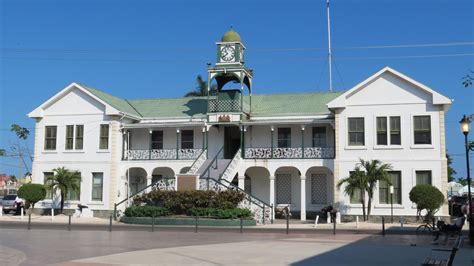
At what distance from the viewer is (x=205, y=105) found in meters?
40.7

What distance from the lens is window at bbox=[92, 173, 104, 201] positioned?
3694 centimetres

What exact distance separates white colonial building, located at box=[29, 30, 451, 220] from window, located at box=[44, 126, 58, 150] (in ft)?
0.23

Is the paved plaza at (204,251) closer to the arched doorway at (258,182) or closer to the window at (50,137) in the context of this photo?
the arched doorway at (258,182)

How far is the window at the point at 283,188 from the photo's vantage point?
36.9m

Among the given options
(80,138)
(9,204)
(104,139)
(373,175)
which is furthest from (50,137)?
(373,175)

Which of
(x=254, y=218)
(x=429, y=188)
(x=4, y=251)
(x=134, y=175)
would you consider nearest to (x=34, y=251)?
(x=4, y=251)

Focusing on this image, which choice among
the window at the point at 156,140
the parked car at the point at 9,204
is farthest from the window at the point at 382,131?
the parked car at the point at 9,204

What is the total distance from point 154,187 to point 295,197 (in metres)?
9.53

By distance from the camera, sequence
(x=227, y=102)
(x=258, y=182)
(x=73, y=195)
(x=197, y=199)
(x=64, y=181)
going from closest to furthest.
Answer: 1. (x=197, y=199)
2. (x=64, y=181)
3. (x=227, y=102)
4. (x=258, y=182)
5. (x=73, y=195)

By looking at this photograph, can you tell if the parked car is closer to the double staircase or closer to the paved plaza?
the double staircase

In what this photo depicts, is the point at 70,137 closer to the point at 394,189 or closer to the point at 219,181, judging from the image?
the point at 219,181

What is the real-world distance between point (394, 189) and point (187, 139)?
47.8 ft

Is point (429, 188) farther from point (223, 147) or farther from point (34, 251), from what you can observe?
point (34, 251)

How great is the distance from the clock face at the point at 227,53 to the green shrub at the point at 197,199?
35.2 ft
